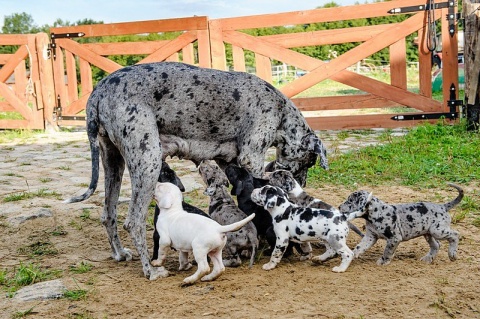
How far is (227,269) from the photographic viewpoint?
14.7 ft

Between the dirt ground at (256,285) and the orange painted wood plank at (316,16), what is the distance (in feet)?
21.8

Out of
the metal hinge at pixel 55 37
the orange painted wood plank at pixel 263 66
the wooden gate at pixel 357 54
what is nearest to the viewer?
the wooden gate at pixel 357 54

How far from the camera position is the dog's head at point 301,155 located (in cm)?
505

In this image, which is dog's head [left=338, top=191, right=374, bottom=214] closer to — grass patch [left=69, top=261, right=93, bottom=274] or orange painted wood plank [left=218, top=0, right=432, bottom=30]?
grass patch [left=69, top=261, right=93, bottom=274]

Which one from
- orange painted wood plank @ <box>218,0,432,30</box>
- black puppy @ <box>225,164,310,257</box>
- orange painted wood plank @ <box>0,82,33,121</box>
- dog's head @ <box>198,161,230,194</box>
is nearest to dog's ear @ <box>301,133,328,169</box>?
black puppy @ <box>225,164,310,257</box>

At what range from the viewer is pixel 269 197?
178 inches

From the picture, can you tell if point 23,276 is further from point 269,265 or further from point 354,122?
point 354,122

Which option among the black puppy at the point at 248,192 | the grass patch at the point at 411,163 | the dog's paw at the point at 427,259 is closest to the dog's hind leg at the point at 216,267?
the black puppy at the point at 248,192

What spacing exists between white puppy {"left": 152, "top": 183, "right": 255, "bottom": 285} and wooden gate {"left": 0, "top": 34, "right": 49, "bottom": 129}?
32.4ft

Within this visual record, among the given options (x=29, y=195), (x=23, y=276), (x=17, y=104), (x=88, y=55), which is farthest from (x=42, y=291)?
(x=17, y=104)

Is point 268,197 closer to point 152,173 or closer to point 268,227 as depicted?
point 268,227

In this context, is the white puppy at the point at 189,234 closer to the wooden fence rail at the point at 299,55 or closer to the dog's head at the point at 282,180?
the dog's head at the point at 282,180

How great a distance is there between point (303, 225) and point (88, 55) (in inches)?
406

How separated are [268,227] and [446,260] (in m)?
1.38
